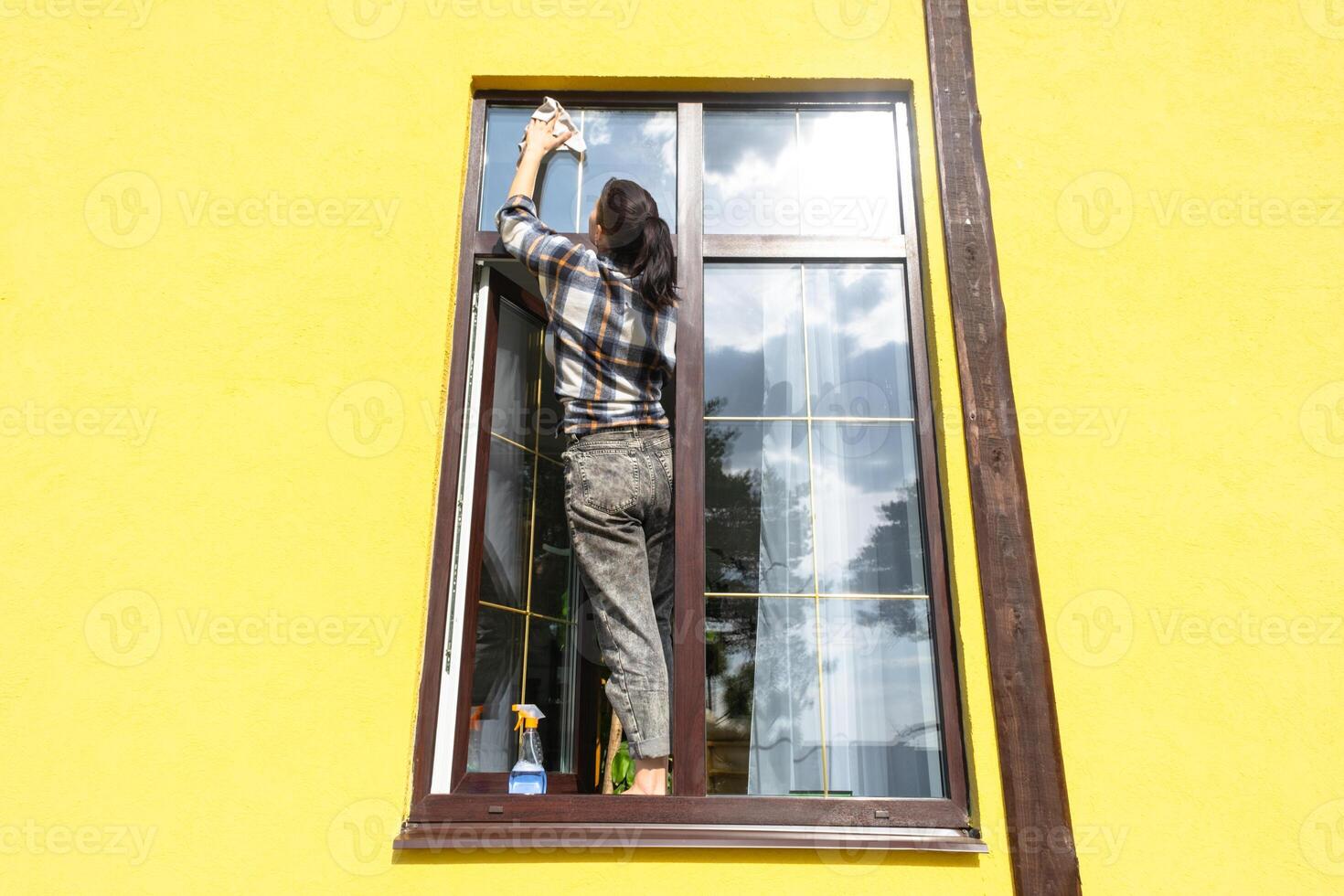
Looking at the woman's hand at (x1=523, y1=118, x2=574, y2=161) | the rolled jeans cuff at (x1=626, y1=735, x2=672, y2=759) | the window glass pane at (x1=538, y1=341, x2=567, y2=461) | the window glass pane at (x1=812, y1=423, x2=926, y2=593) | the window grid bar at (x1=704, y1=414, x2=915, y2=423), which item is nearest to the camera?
the rolled jeans cuff at (x1=626, y1=735, x2=672, y2=759)

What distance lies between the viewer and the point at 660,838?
7.07ft

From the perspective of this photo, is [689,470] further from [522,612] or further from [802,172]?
[802,172]

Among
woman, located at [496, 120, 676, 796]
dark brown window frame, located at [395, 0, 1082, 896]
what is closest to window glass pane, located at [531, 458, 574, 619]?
woman, located at [496, 120, 676, 796]

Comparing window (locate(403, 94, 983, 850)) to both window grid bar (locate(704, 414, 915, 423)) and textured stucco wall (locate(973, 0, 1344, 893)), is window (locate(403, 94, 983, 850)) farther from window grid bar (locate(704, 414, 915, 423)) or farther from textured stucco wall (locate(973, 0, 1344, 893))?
textured stucco wall (locate(973, 0, 1344, 893))

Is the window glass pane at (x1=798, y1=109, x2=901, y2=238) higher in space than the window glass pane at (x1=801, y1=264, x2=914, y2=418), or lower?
higher

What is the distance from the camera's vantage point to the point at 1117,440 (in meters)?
2.46

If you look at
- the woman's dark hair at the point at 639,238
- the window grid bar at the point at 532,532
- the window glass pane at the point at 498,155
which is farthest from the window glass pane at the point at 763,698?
the window glass pane at the point at 498,155

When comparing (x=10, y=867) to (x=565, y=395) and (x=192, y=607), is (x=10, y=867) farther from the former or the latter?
(x=565, y=395)

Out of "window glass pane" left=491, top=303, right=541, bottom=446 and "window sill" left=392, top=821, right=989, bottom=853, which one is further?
"window glass pane" left=491, top=303, right=541, bottom=446

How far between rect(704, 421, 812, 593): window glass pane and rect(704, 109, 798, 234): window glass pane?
644 mm

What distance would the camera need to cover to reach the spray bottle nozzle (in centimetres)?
254

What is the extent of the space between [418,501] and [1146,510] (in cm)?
193

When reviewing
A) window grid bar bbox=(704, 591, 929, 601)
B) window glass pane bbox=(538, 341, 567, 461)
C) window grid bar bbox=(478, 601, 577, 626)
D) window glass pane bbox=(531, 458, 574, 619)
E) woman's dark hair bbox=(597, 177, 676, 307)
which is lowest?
window grid bar bbox=(478, 601, 577, 626)

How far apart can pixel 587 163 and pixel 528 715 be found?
165 cm
